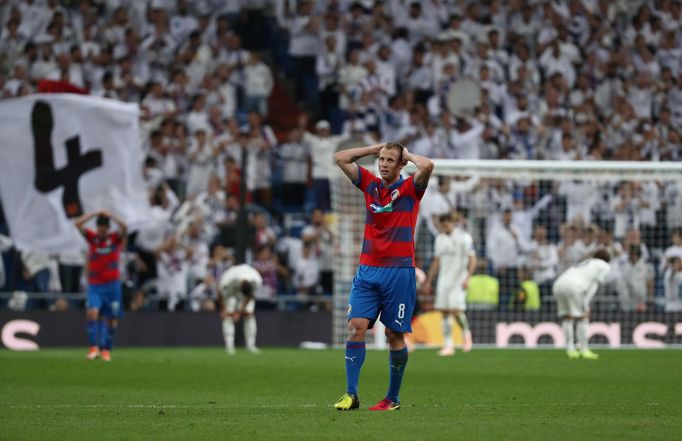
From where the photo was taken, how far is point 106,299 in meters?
22.8

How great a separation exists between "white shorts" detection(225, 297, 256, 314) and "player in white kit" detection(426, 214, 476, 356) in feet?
11.3

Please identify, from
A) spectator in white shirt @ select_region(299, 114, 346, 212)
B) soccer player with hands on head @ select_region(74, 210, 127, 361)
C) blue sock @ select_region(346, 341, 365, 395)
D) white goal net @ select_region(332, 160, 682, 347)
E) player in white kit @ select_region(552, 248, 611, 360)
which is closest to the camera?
blue sock @ select_region(346, 341, 365, 395)

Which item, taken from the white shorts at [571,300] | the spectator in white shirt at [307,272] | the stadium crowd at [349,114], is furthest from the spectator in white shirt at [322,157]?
the white shorts at [571,300]

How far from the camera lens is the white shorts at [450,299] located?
24.7 meters

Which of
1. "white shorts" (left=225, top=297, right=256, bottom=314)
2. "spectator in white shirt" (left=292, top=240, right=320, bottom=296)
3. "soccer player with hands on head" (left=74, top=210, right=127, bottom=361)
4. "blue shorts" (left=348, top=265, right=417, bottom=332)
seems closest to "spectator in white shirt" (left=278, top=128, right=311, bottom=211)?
"spectator in white shirt" (left=292, top=240, right=320, bottom=296)

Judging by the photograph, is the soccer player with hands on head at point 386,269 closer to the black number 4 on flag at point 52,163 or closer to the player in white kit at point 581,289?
the player in white kit at point 581,289

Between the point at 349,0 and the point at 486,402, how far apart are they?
19784 mm

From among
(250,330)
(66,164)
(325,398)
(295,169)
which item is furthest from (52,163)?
(325,398)

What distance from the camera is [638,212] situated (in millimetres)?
27844

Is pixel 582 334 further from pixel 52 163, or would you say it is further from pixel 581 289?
pixel 52 163

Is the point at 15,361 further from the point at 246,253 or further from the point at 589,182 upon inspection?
the point at 589,182

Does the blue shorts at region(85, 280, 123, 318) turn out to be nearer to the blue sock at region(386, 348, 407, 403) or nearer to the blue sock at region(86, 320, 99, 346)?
the blue sock at region(86, 320, 99, 346)

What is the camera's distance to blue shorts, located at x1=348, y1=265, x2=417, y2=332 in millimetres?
11961

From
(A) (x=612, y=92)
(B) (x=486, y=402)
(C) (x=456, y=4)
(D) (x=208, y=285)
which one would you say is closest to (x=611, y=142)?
(A) (x=612, y=92)
